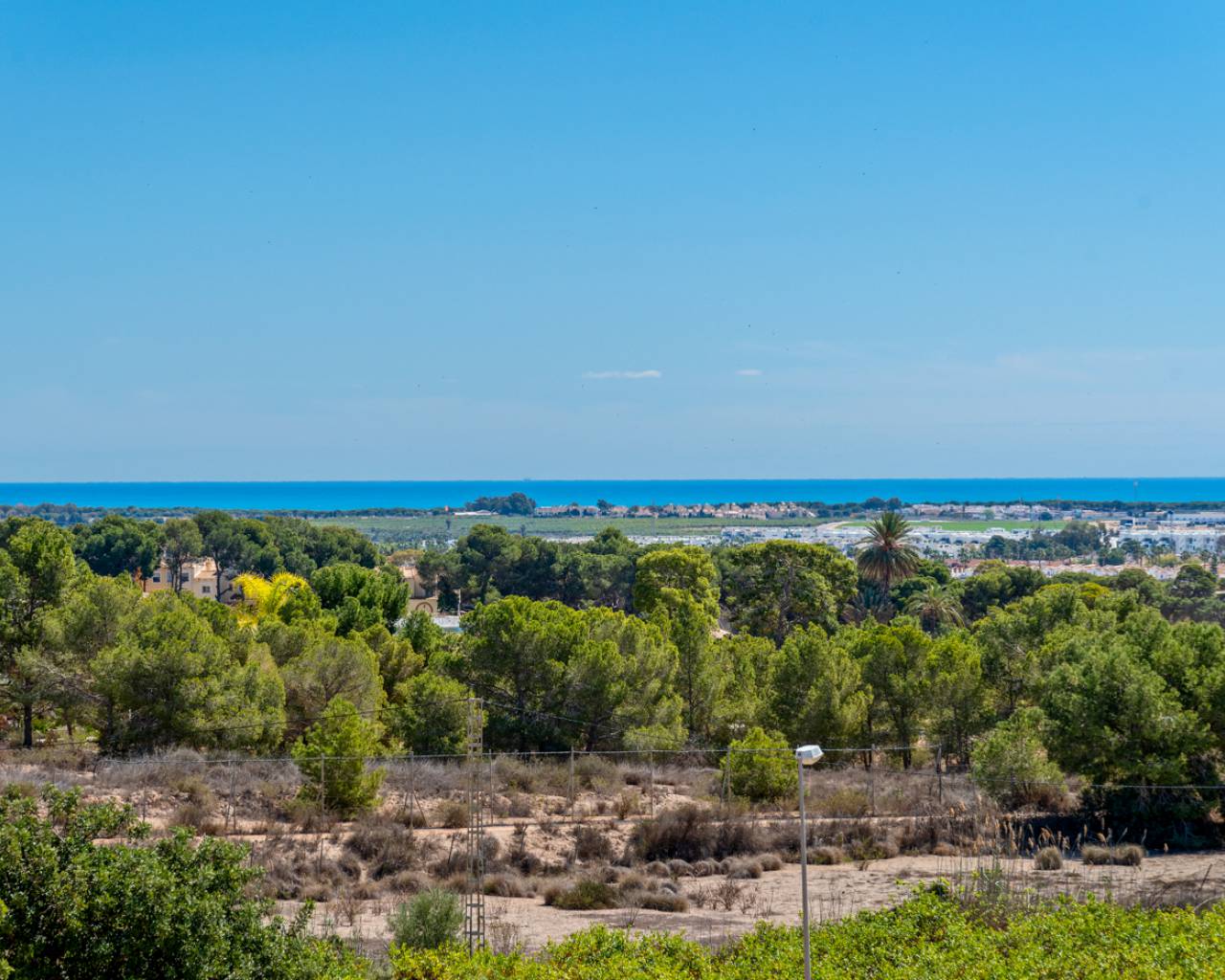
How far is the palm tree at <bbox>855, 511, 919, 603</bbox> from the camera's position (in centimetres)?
6031

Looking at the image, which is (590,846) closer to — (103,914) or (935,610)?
(103,914)

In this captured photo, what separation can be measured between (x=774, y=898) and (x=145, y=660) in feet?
51.2

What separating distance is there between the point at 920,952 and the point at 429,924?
7.01 metres

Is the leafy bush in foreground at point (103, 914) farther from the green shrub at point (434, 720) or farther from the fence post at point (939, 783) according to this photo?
the fence post at point (939, 783)

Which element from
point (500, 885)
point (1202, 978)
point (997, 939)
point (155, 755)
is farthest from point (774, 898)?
point (155, 755)

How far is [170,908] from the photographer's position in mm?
10266

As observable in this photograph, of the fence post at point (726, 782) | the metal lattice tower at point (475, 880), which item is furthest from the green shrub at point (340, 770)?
the fence post at point (726, 782)

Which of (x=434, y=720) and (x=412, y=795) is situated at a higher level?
(x=434, y=720)

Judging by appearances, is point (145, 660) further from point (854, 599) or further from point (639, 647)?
point (854, 599)

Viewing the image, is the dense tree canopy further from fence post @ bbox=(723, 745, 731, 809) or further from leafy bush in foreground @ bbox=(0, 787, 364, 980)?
leafy bush in foreground @ bbox=(0, 787, 364, 980)

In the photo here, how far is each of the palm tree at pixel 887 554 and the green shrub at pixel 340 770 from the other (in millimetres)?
40075

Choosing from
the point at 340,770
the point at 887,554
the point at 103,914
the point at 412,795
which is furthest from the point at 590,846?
the point at 887,554

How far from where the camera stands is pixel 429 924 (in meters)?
16.6

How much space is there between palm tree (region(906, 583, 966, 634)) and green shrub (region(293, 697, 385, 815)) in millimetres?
36295
